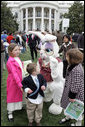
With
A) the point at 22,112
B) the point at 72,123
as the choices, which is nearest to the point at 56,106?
the point at 72,123

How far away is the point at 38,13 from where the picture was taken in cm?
4381

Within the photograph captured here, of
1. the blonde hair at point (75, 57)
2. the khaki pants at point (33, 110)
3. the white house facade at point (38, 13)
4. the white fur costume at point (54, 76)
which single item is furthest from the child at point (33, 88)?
the white house facade at point (38, 13)

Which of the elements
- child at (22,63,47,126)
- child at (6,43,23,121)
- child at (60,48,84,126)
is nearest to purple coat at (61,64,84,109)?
child at (60,48,84,126)

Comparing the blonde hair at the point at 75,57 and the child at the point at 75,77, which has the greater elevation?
the blonde hair at the point at 75,57

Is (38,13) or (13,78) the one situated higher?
(38,13)

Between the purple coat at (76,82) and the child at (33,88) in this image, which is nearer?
the purple coat at (76,82)

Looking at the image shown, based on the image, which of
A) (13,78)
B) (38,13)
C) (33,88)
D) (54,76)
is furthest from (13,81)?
(38,13)

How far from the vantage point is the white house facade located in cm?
4212

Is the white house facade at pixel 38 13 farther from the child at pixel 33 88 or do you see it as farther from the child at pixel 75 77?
the child at pixel 75 77

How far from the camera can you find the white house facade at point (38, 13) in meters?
42.1

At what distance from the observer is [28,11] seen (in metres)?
45.0

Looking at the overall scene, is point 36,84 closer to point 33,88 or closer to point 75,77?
point 33,88

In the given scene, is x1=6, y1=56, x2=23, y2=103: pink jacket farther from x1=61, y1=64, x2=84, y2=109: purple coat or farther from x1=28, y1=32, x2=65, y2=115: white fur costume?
x1=61, y1=64, x2=84, y2=109: purple coat

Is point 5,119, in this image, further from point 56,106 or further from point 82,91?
point 82,91
